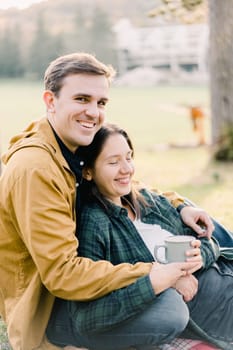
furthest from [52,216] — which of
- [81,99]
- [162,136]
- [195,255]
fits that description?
[162,136]

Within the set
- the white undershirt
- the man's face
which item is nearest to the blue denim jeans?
the white undershirt

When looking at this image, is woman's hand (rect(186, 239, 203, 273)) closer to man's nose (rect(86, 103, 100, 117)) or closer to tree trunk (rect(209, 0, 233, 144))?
man's nose (rect(86, 103, 100, 117))

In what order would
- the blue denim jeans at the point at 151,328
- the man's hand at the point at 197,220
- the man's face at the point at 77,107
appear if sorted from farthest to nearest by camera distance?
1. the man's hand at the point at 197,220
2. the man's face at the point at 77,107
3. the blue denim jeans at the point at 151,328

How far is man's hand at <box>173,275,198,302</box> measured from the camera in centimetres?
314

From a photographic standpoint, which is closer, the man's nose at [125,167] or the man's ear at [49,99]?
the man's ear at [49,99]

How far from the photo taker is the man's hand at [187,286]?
10.3 feet

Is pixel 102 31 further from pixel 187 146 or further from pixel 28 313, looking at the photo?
pixel 28 313

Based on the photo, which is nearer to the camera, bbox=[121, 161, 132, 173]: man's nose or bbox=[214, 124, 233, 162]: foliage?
bbox=[121, 161, 132, 173]: man's nose

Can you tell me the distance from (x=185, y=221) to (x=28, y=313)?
0.99 meters

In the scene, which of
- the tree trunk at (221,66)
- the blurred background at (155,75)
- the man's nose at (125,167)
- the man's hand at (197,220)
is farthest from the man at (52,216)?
the tree trunk at (221,66)

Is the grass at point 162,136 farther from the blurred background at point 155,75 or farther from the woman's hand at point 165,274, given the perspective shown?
the woman's hand at point 165,274

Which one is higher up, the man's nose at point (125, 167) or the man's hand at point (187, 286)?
the man's nose at point (125, 167)

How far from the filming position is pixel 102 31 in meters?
64.2

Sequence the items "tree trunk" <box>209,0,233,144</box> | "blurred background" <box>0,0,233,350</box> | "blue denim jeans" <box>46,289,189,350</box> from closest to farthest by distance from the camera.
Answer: "blue denim jeans" <box>46,289,189,350</box>
"blurred background" <box>0,0,233,350</box>
"tree trunk" <box>209,0,233,144</box>
